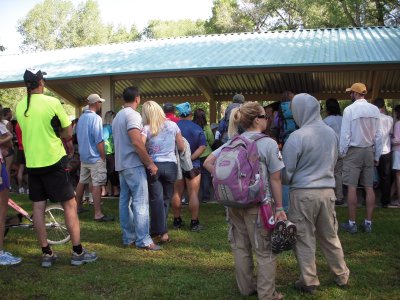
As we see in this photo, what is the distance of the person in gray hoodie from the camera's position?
4.10 meters

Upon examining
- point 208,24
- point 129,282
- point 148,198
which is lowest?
point 129,282

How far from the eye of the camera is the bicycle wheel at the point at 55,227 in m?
5.96

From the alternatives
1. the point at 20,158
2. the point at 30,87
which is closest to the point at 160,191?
the point at 30,87

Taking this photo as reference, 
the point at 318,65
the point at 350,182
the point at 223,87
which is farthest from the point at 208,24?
the point at 350,182

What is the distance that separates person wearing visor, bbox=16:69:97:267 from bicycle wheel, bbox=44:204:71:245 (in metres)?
0.96

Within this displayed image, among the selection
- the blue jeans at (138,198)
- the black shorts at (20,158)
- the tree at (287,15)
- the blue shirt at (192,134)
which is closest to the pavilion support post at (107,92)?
the black shorts at (20,158)

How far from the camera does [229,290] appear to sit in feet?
14.1

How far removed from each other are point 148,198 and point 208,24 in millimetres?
35207

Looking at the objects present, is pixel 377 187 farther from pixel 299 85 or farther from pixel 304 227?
pixel 299 85

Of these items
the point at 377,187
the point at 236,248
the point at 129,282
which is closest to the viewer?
the point at 236,248

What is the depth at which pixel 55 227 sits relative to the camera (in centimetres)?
A: 598

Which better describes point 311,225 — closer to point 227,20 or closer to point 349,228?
point 349,228

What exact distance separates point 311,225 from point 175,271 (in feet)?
5.33

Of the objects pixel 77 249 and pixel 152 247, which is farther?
pixel 152 247
